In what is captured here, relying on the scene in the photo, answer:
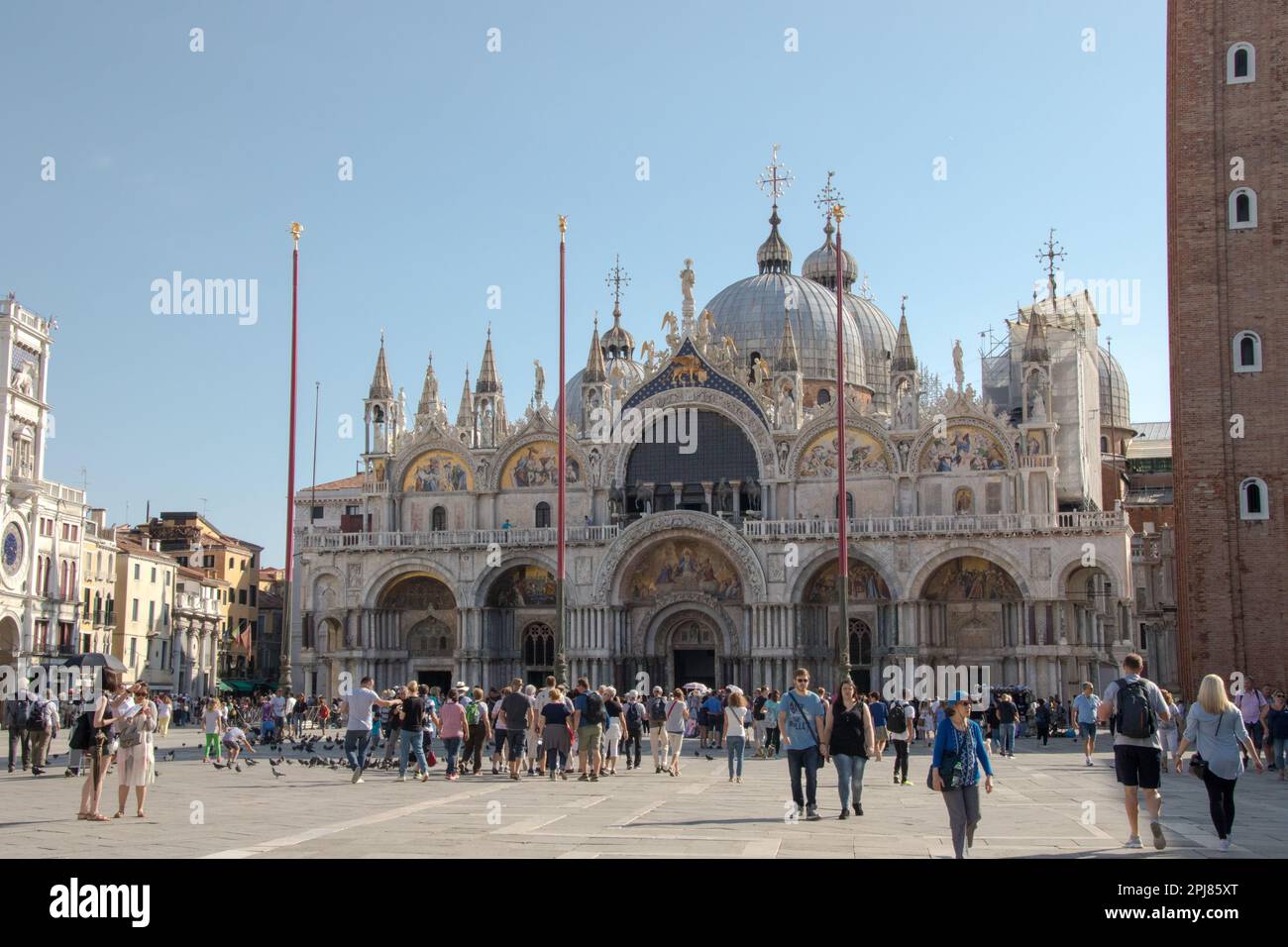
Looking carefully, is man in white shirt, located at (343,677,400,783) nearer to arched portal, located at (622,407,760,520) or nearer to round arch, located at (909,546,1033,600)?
round arch, located at (909,546,1033,600)

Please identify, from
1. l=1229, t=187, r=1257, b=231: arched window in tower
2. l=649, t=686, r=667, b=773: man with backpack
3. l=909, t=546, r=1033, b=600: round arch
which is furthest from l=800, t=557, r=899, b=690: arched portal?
l=649, t=686, r=667, b=773: man with backpack

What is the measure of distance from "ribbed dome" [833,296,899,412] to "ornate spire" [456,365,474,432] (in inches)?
723

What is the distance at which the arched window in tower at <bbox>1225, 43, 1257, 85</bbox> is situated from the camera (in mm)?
40312

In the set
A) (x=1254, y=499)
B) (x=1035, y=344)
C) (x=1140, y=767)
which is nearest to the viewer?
(x=1140, y=767)

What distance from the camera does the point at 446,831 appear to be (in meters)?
15.9

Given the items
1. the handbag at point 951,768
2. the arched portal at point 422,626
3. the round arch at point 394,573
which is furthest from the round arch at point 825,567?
the handbag at point 951,768

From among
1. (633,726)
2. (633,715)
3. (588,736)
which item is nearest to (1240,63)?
(633,715)

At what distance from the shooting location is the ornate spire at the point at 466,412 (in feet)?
196

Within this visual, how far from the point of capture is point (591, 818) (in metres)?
17.9

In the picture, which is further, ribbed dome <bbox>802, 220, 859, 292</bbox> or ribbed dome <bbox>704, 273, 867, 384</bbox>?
ribbed dome <bbox>802, 220, 859, 292</bbox>

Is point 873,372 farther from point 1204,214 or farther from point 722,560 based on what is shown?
point 1204,214

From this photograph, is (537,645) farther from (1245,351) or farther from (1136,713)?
(1136,713)

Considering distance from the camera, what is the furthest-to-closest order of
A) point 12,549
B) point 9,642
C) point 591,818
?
→ point 9,642, point 12,549, point 591,818

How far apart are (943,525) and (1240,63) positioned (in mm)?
17746
